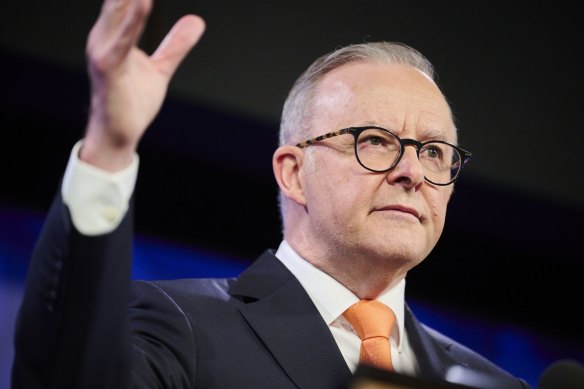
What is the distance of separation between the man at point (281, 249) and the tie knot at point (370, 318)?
13mm

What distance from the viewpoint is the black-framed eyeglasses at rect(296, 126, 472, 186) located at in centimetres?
190


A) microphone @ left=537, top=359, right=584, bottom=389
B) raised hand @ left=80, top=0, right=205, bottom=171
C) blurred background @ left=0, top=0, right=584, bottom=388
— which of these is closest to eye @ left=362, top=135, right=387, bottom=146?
microphone @ left=537, top=359, right=584, bottom=389

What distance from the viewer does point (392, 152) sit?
1.91 metres

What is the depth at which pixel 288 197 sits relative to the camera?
2.09 m

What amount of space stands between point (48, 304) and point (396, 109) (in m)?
1.03

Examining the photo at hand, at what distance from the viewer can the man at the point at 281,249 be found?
1137mm

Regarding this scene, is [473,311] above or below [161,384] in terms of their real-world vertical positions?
below

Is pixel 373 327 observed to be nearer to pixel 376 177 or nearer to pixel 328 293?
pixel 328 293

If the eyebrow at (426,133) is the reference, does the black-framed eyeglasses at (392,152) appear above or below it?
below

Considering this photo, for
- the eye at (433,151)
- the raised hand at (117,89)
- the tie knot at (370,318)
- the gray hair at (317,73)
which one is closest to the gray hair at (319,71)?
the gray hair at (317,73)

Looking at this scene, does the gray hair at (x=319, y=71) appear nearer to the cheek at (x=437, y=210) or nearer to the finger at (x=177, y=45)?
the cheek at (x=437, y=210)

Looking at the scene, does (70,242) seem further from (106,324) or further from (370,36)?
(370,36)

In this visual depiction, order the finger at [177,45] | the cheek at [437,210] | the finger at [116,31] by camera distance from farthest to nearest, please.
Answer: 1. the cheek at [437,210]
2. the finger at [177,45]
3. the finger at [116,31]

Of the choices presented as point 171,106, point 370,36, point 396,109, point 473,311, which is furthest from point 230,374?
point 473,311
